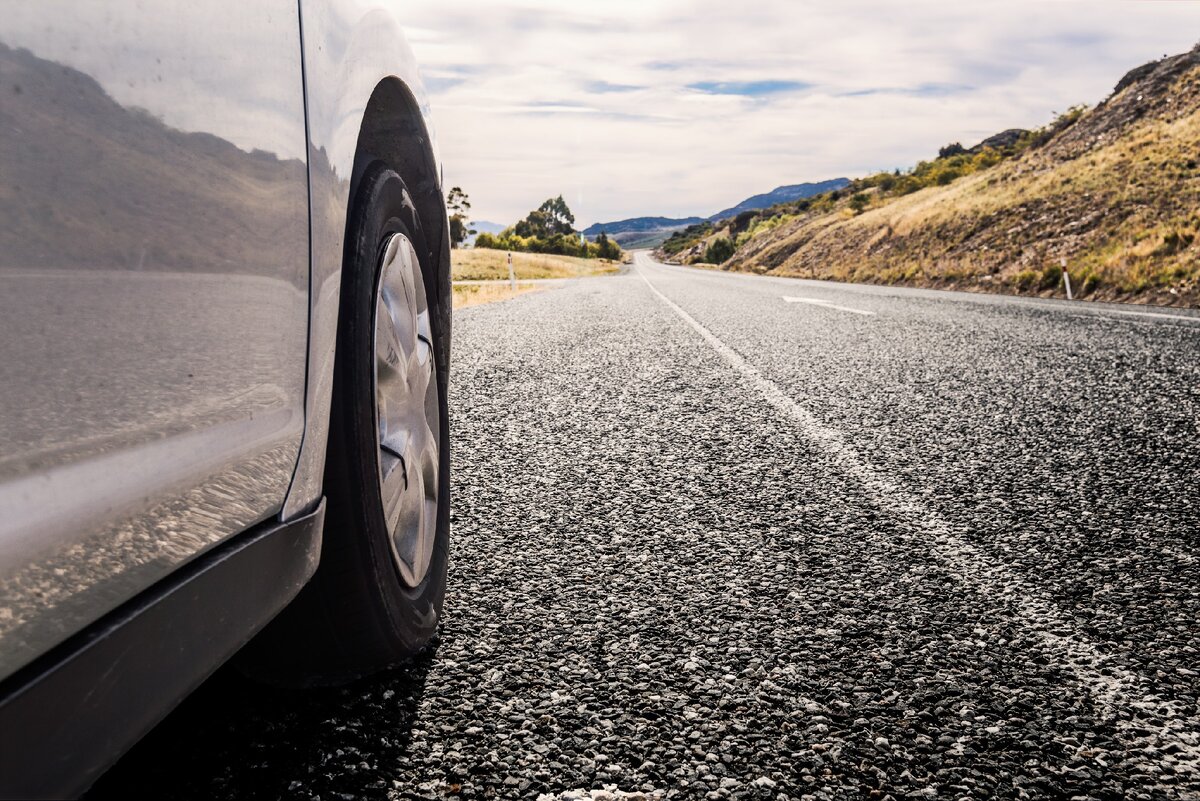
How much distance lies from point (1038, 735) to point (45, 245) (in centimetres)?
167

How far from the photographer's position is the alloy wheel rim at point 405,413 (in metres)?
1.75

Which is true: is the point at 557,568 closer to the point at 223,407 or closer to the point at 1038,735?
the point at 1038,735

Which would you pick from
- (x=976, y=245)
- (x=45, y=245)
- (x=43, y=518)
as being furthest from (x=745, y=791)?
(x=976, y=245)

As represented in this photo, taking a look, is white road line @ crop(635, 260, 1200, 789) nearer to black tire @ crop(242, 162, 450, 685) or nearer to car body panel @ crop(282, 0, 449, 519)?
black tire @ crop(242, 162, 450, 685)

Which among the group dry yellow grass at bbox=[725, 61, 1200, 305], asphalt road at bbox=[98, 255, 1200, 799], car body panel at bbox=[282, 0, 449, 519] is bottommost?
Result: asphalt road at bbox=[98, 255, 1200, 799]

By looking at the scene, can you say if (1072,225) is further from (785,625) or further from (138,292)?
(138,292)

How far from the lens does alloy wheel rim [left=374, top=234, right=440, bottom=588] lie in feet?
5.73

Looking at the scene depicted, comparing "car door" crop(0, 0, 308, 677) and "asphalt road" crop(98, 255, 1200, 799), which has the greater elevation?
"car door" crop(0, 0, 308, 677)

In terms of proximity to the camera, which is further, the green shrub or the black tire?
the green shrub

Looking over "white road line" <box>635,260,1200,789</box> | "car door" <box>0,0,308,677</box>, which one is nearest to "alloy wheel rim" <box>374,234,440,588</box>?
"car door" <box>0,0,308,677</box>

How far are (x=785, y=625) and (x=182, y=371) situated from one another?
4.74ft

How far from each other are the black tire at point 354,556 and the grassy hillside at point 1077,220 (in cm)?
1480

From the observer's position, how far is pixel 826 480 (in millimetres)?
3223

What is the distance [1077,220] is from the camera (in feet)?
75.5
